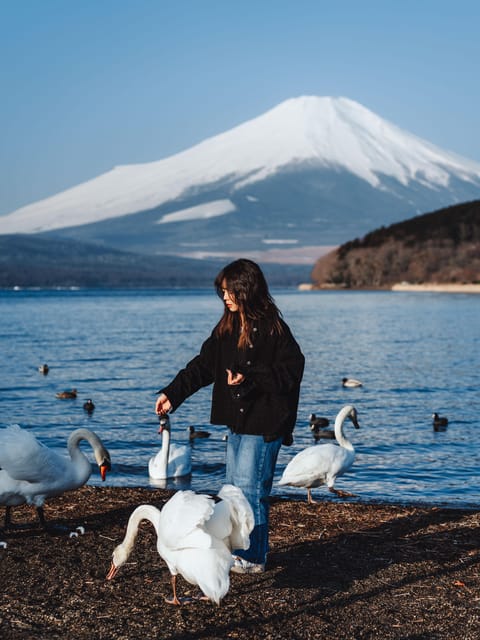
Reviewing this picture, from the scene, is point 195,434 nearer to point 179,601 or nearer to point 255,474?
point 255,474

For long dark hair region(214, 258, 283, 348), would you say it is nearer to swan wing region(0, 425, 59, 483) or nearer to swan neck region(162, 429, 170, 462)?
swan wing region(0, 425, 59, 483)

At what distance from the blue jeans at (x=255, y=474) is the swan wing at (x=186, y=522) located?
0.88 metres

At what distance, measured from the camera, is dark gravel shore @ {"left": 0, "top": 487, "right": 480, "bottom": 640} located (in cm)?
647

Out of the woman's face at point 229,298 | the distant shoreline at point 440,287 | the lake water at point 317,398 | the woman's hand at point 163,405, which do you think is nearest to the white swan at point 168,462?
the lake water at point 317,398

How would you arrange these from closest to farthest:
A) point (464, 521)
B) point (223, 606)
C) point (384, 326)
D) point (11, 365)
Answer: point (223, 606)
point (464, 521)
point (11, 365)
point (384, 326)

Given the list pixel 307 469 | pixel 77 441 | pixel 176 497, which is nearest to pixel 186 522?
pixel 176 497

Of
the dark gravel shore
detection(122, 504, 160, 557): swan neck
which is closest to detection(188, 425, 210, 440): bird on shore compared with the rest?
the dark gravel shore

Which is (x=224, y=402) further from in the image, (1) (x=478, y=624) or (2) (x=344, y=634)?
(1) (x=478, y=624)

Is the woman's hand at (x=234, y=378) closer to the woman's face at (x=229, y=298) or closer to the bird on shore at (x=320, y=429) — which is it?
the woman's face at (x=229, y=298)

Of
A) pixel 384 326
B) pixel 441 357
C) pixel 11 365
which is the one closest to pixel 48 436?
pixel 11 365

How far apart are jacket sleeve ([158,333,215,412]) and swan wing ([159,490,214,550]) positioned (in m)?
1.16

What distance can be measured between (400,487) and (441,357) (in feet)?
84.0

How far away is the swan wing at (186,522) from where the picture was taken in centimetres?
618

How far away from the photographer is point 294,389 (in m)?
7.19
